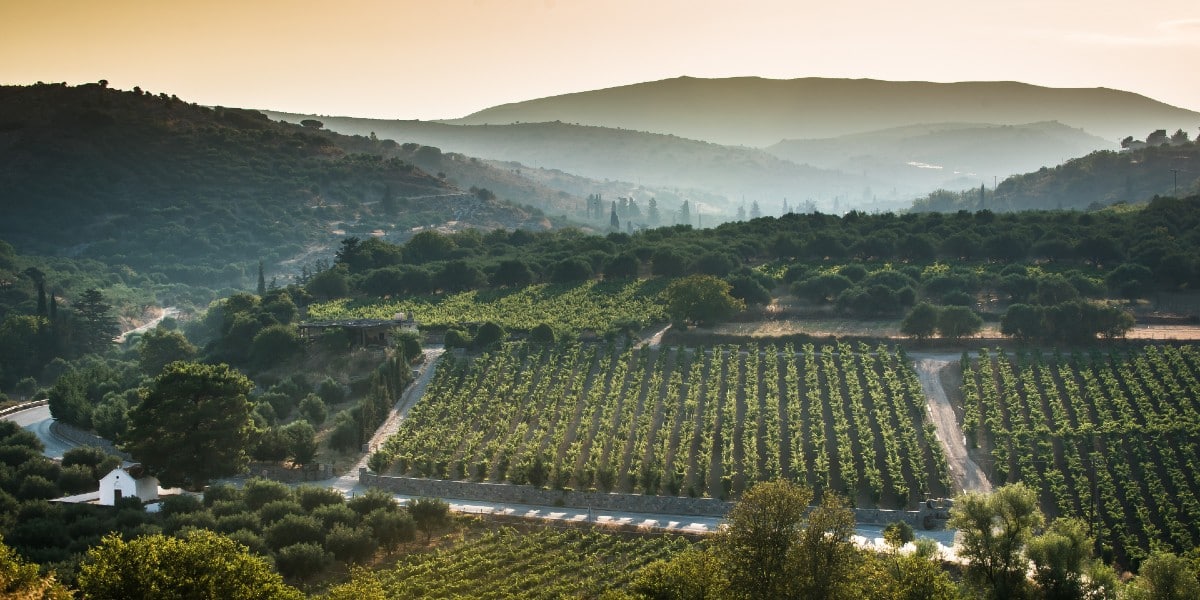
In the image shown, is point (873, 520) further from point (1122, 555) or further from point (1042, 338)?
point (1042, 338)

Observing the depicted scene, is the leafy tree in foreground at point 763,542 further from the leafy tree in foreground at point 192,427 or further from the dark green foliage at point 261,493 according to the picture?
the leafy tree in foreground at point 192,427

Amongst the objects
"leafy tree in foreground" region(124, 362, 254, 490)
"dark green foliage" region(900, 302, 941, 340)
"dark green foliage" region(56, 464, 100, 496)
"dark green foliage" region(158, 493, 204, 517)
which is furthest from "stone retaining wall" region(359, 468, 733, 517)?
"dark green foliage" region(900, 302, 941, 340)

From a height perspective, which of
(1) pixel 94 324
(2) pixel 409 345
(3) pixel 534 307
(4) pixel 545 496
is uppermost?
(3) pixel 534 307

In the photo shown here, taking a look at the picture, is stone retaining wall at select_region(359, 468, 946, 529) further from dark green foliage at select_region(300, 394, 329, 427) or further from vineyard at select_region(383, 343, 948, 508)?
dark green foliage at select_region(300, 394, 329, 427)

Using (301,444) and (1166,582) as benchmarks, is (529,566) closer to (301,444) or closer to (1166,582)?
(301,444)

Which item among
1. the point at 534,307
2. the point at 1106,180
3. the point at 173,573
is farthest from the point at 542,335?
the point at 1106,180

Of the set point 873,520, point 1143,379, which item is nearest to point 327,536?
point 873,520
